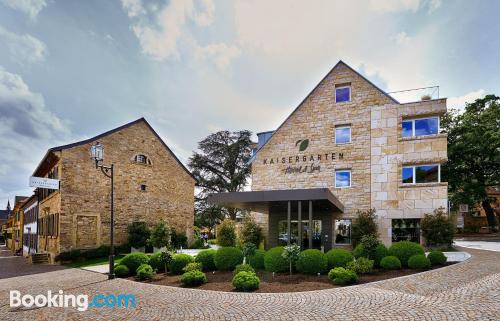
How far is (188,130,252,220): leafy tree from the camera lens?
138 ft

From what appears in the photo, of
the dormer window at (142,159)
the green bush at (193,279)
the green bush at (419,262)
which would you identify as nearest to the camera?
the green bush at (193,279)

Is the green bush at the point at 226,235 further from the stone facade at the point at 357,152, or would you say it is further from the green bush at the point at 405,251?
the green bush at the point at 405,251

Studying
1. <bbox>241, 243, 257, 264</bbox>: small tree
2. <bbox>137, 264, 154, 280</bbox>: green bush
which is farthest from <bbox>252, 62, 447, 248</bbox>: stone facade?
<bbox>137, 264, 154, 280</bbox>: green bush

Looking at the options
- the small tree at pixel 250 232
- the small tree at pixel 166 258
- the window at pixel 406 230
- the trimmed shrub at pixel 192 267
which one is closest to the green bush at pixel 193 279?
the trimmed shrub at pixel 192 267

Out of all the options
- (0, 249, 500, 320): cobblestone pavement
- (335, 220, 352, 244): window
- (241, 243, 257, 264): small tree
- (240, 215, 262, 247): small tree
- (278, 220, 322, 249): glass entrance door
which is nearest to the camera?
(0, 249, 500, 320): cobblestone pavement

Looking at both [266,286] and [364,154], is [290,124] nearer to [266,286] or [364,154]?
[364,154]

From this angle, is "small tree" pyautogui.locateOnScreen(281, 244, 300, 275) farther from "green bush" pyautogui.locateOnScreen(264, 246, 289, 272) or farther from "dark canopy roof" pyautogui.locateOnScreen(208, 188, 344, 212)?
"dark canopy roof" pyautogui.locateOnScreen(208, 188, 344, 212)

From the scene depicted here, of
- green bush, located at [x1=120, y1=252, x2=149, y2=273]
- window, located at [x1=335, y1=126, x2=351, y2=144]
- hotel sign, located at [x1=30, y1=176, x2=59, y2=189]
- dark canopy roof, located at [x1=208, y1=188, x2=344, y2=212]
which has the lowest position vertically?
green bush, located at [x1=120, y1=252, x2=149, y2=273]

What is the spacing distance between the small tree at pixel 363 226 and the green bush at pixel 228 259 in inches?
318

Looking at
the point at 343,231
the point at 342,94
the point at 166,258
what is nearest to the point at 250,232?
the point at 343,231

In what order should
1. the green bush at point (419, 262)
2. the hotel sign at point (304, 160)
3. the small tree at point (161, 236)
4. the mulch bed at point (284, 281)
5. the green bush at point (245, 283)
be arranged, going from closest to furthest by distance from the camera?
1. the green bush at point (245, 283)
2. the mulch bed at point (284, 281)
3. the green bush at point (419, 262)
4. the hotel sign at point (304, 160)
5. the small tree at point (161, 236)

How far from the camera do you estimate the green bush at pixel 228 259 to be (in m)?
14.6

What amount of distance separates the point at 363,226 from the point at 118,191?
18.7 metres

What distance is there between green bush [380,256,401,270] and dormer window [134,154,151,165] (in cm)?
2122
